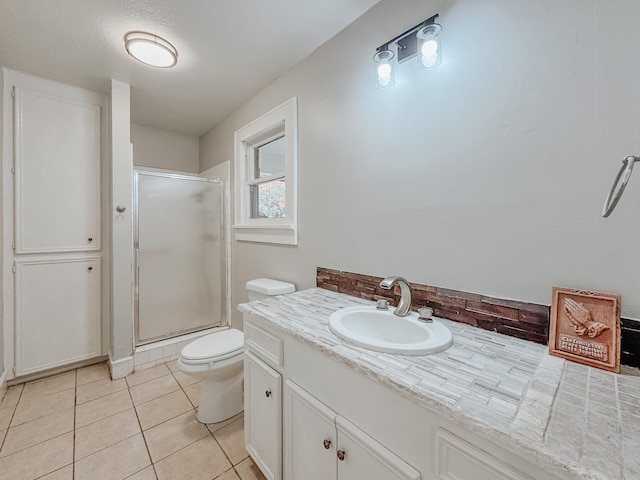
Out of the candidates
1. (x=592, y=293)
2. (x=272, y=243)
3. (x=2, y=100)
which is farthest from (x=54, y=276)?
(x=592, y=293)

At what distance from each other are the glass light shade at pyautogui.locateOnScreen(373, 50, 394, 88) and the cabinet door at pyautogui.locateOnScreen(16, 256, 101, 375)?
8.57 feet

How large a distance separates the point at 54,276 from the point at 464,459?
2.87 meters

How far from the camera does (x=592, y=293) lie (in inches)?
31.0

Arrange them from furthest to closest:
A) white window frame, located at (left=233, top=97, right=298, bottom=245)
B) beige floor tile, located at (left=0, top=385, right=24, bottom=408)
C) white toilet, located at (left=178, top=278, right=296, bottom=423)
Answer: white window frame, located at (left=233, top=97, right=298, bottom=245) → beige floor tile, located at (left=0, top=385, right=24, bottom=408) → white toilet, located at (left=178, top=278, right=296, bottom=423)

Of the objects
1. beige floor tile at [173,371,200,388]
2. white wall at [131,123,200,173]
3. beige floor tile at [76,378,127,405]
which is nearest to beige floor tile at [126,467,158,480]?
beige floor tile at [173,371,200,388]

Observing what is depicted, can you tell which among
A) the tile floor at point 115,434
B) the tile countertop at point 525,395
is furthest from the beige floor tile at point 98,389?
the tile countertop at point 525,395

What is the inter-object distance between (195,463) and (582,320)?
175 centimetres

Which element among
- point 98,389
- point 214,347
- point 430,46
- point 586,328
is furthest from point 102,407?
point 430,46

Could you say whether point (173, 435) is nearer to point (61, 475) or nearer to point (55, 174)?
point (61, 475)

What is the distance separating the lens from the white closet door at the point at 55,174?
198 cm

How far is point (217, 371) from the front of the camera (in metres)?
1.56

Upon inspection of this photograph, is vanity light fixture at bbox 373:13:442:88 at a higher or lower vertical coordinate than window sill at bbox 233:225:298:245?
higher

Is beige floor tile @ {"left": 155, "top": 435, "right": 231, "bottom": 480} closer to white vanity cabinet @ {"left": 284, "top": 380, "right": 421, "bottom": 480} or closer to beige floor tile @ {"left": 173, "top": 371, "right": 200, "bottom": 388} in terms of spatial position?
white vanity cabinet @ {"left": 284, "top": 380, "right": 421, "bottom": 480}

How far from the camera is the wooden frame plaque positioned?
29.0 inches
